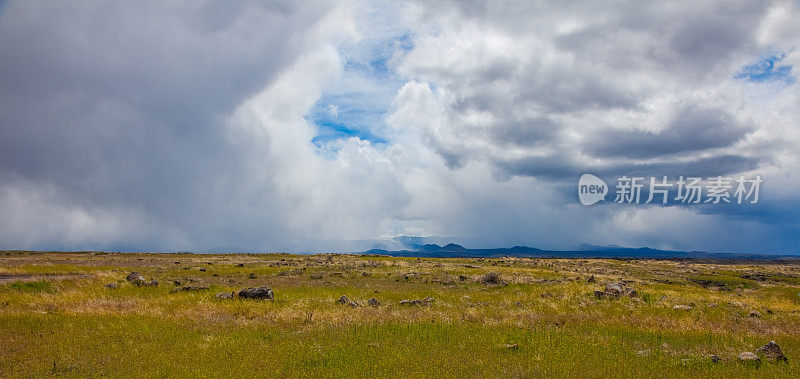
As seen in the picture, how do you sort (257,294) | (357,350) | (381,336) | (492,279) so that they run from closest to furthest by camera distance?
(357,350) → (381,336) → (257,294) → (492,279)

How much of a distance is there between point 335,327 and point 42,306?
61.3 ft

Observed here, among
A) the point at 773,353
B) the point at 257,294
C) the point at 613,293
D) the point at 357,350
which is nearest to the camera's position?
the point at 773,353

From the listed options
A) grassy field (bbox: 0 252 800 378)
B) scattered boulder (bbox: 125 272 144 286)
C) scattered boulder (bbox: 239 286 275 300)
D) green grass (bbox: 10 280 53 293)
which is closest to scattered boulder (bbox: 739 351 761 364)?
grassy field (bbox: 0 252 800 378)

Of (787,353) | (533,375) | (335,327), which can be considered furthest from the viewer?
(335,327)

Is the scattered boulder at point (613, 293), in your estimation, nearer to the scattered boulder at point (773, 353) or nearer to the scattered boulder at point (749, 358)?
the scattered boulder at point (773, 353)

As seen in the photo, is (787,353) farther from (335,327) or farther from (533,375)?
(335,327)

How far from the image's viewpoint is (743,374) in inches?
524

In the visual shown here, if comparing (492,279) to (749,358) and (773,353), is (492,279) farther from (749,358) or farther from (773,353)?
(749,358)

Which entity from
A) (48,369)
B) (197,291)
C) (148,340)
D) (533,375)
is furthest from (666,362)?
(197,291)

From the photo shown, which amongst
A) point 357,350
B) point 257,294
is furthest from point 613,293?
point 257,294

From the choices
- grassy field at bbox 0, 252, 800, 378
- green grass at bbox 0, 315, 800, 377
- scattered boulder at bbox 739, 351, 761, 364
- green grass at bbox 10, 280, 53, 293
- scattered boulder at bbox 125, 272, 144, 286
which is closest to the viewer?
green grass at bbox 0, 315, 800, 377

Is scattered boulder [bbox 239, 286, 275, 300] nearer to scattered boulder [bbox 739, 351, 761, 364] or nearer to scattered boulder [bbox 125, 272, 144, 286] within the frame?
scattered boulder [bbox 125, 272, 144, 286]

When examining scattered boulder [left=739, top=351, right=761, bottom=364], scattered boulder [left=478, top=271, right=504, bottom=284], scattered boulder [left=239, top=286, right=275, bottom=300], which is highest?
scattered boulder [left=739, top=351, right=761, bottom=364]

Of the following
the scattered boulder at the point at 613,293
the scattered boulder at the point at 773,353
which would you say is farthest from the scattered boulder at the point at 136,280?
the scattered boulder at the point at 773,353
